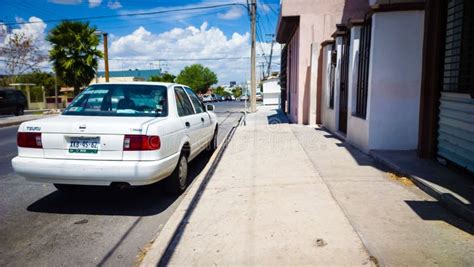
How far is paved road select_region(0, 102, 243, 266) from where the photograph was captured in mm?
3637

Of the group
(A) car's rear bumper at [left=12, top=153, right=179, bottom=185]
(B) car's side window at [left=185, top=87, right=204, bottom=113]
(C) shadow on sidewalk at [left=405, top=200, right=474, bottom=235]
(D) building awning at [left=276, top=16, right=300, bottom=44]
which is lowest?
(C) shadow on sidewalk at [left=405, top=200, right=474, bottom=235]

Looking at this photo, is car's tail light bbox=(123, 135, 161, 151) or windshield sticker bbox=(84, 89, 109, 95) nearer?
car's tail light bbox=(123, 135, 161, 151)

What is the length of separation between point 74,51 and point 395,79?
2212cm

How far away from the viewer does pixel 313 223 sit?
402cm

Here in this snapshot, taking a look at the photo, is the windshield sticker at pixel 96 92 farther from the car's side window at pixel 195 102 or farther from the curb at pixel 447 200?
the curb at pixel 447 200

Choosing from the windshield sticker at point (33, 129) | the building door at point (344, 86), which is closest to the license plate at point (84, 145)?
the windshield sticker at point (33, 129)

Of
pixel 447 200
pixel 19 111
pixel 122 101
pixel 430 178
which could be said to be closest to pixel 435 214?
pixel 447 200

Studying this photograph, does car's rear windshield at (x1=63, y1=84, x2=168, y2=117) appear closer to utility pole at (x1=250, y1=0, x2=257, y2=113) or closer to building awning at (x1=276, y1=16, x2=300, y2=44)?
building awning at (x1=276, y1=16, x2=300, y2=44)

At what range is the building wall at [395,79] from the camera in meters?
7.21

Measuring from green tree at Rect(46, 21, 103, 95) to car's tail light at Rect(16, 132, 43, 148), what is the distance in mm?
21034

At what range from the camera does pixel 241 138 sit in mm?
10867

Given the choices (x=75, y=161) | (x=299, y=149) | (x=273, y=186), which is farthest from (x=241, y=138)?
(x=75, y=161)

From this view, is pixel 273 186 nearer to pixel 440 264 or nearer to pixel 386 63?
pixel 440 264

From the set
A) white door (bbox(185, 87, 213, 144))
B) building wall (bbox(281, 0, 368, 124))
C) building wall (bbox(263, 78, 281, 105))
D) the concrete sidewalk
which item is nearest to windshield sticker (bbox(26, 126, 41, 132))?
the concrete sidewalk
